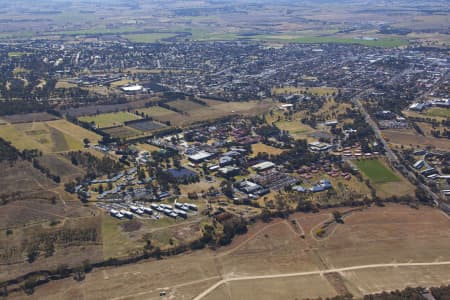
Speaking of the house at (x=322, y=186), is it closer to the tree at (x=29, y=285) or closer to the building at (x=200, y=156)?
the building at (x=200, y=156)

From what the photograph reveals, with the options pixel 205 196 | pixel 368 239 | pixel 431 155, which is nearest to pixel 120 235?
pixel 205 196

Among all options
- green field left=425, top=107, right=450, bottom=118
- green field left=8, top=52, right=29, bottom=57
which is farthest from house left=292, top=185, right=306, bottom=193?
green field left=8, top=52, right=29, bottom=57

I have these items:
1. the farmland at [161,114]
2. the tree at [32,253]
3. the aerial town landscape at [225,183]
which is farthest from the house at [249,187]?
the farmland at [161,114]

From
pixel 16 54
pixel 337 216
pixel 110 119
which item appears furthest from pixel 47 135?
pixel 16 54

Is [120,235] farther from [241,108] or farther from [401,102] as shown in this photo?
[401,102]

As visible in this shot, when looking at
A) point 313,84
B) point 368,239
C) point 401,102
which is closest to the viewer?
point 368,239
